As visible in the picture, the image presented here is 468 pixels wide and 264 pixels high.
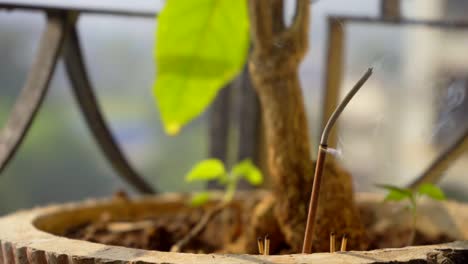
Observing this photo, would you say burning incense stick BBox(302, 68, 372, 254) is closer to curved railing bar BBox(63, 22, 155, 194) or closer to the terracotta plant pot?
the terracotta plant pot

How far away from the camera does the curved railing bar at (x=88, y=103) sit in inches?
40.3

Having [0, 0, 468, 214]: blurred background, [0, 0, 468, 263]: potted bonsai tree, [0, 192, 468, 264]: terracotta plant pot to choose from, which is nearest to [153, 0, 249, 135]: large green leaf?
[0, 0, 468, 263]: potted bonsai tree

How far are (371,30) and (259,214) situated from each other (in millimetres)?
558

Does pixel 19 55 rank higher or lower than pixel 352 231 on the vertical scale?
higher

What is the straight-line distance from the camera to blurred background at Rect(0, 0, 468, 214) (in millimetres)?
1059

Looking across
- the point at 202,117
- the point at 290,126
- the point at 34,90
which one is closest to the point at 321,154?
the point at 290,126

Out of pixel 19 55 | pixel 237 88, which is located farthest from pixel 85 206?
pixel 19 55

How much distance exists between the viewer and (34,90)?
912 millimetres

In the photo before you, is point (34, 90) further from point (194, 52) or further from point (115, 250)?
point (115, 250)

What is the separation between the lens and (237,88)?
127 centimetres

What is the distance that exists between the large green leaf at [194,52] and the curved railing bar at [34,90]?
211 mm

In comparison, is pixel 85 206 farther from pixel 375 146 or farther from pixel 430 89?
pixel 430 89

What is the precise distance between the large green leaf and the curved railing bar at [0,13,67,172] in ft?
0.69

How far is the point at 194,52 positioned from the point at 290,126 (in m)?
0.15
